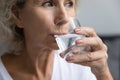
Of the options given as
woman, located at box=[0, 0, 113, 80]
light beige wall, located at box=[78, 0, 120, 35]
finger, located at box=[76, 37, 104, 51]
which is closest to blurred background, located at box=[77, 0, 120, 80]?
light beige wall, located at box=[78, 0, 120, 35]

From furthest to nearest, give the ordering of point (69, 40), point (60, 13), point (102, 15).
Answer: point (102, 15), point (60, 13), point (69, 40)

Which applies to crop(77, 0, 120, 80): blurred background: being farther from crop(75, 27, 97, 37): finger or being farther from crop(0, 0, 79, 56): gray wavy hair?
crop(75, 27, 97, 37): finger

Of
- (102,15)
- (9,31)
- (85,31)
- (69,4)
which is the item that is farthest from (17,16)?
(102,15)

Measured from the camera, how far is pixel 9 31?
4.10 ft

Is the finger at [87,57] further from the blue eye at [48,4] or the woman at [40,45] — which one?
the blue eye at [48,4]

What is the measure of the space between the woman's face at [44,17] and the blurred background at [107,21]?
79 centimetres

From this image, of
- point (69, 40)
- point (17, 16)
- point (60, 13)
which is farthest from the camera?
→ point (17, 16)

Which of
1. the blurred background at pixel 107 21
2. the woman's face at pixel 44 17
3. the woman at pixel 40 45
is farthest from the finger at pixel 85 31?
the blurred background at pixel 107 21

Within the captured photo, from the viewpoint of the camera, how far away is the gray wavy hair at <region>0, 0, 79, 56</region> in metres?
1.19

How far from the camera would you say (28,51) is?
1.29m

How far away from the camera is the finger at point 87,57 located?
3.03 feet

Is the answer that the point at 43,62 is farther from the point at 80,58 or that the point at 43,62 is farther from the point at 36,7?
the point at 80,58

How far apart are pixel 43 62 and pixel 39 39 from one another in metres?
0.17

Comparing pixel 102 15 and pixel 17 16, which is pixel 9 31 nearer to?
pixel 17 16
